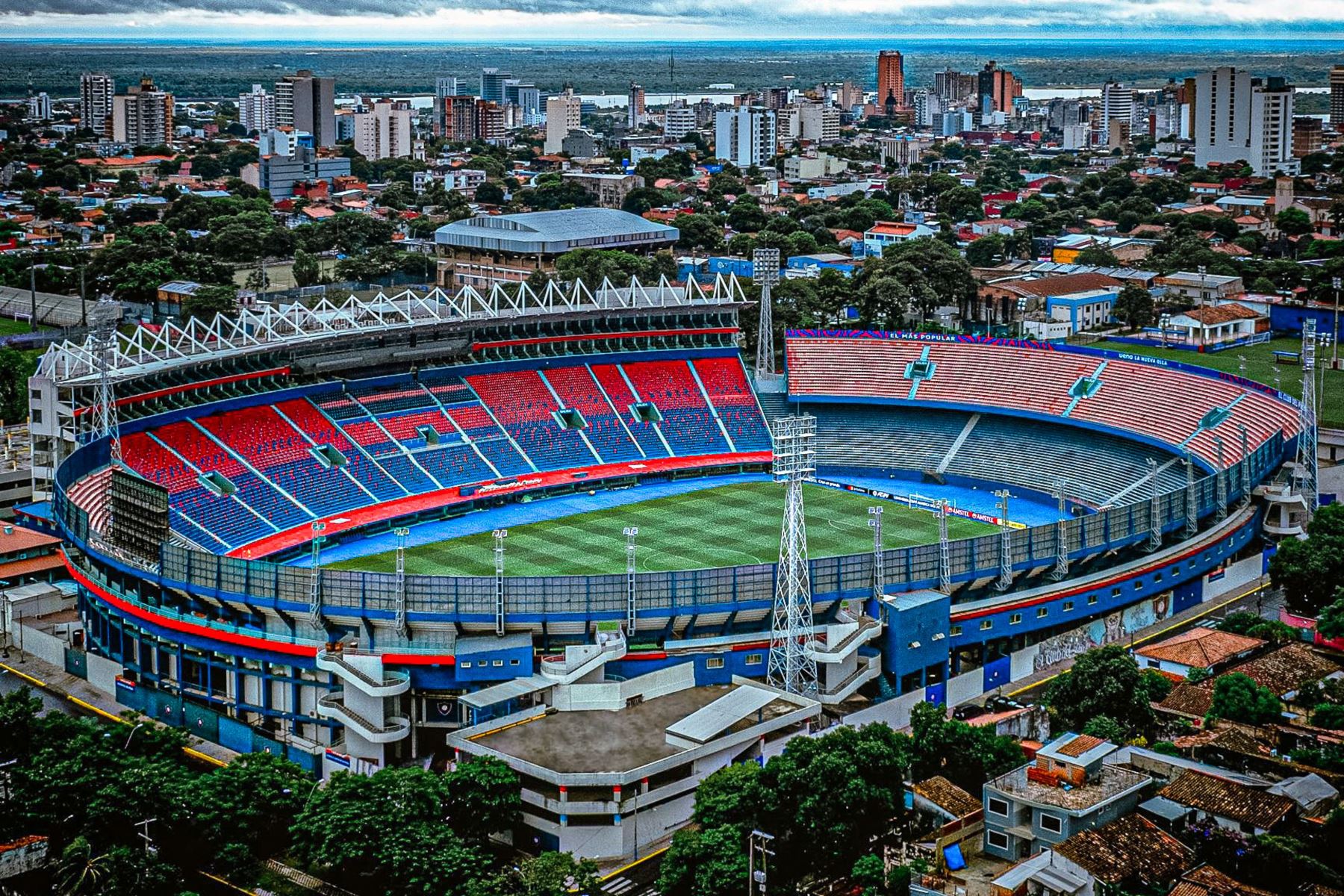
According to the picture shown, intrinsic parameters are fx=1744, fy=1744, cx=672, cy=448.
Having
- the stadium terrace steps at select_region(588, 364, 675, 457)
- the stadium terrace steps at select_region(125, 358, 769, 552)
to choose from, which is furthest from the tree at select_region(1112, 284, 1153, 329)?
the stadium terrace steps at select_region(588, 364, 675, 457)

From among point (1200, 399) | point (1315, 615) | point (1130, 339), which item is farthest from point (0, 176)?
point (1315, 615)

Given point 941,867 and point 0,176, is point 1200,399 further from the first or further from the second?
point 0,176

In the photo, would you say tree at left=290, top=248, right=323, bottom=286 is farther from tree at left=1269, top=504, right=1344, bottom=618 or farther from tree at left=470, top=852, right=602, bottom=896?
tree at left=470, top=852, right=602, bottom=896

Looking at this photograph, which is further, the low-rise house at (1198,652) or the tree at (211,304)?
the tree at (211,304)

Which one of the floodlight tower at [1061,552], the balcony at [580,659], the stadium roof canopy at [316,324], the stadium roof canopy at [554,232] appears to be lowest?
the balcony at [580,659]

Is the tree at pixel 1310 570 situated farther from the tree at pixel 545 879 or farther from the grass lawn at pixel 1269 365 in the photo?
the tree at pixel 545 879

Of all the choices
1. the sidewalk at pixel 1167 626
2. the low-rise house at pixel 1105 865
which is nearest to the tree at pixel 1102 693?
the sidewalk at pixel 1167 626
